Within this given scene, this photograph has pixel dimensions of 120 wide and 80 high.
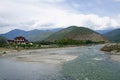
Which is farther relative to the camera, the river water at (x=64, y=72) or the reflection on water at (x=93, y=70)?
the river water at (x=64, y=72)

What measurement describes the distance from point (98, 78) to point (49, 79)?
727 centimetres

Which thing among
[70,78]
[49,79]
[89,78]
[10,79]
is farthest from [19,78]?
[89,78]

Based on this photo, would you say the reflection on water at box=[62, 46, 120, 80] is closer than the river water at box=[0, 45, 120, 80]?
Yes

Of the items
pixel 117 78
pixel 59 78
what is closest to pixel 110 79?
pixel 117 78

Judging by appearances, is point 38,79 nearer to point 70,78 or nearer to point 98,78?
point 70,78

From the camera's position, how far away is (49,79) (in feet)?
118

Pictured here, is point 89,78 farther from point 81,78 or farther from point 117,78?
point 117,78

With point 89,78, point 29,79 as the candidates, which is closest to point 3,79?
point 29,79

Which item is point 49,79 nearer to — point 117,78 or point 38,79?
point 38,79

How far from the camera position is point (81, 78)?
3634cm

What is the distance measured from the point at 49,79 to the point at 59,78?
5.18ft

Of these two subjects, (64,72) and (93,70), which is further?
(93,70)

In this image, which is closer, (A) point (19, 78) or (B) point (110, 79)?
(B) point (110, 79)

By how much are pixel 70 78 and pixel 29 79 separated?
613cm
